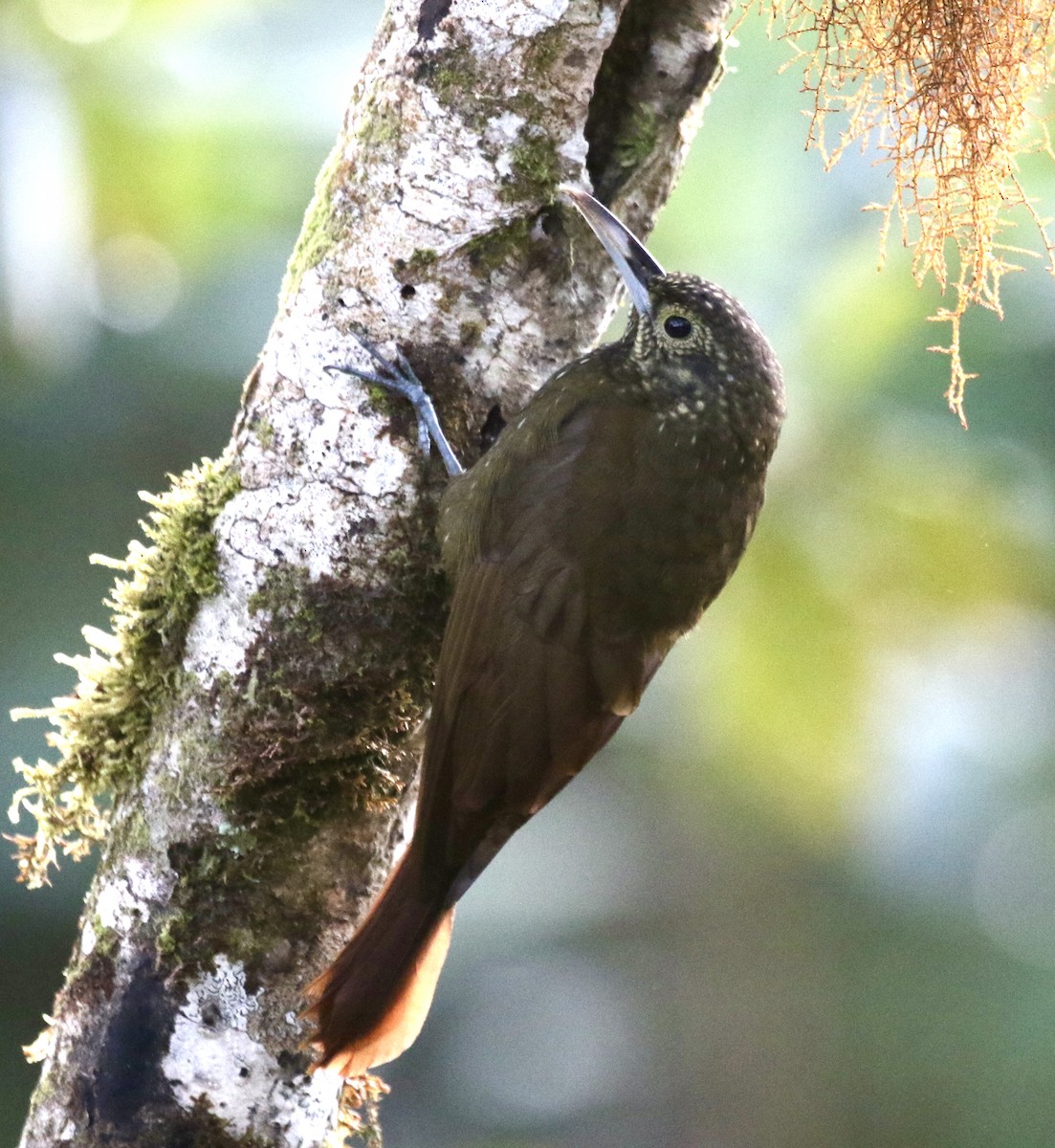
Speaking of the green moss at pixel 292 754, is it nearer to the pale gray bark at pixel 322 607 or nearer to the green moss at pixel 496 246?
Answer: the pale gray bark at pixel 322 607

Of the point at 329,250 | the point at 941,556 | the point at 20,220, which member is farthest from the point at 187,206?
the point at 329,250

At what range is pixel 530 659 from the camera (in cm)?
281

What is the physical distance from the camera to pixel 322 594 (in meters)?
2.61

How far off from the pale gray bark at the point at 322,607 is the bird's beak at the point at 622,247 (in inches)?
1.7

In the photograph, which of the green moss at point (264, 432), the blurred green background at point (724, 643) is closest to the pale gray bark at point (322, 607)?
the green moss at point (264, 432)

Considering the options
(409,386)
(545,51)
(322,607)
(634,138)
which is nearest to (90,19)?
(634,138)

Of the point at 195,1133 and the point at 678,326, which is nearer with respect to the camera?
the point at 195,1133

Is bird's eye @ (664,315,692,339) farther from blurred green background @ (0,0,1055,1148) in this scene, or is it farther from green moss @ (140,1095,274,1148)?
blurred green background @ (0,0,1055,1148)

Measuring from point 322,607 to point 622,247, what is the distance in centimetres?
85

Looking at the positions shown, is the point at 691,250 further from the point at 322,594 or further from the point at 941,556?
the point at 322,594

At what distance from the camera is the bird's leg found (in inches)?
105

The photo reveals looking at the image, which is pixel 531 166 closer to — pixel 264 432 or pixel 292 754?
pixel 264 432

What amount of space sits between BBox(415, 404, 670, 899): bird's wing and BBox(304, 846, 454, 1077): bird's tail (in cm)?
8

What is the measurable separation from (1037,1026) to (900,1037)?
597 mm
